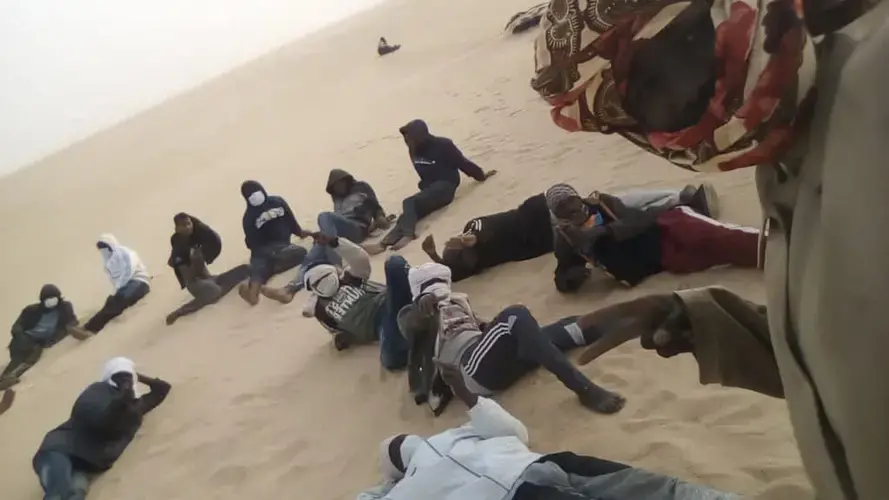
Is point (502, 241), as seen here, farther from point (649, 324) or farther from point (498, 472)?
point (649, 324)

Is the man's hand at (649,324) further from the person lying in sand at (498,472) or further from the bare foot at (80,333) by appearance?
the bare foot at (80,333)

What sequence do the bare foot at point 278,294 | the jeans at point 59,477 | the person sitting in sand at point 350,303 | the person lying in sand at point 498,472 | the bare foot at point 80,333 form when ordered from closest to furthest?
the person lying in sand at point 498,472
the jeans at point 59,477
the person sitting in sand at point 350,303
the bare foot at point 278,294
the bare foot at point 80,333

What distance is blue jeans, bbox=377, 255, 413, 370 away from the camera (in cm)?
418

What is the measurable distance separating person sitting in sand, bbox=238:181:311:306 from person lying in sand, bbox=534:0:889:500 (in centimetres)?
543

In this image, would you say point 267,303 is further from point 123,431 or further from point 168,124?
point 168,124

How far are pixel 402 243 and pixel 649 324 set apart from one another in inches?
175

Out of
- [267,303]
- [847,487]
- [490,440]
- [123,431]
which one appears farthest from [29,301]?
[847,487]

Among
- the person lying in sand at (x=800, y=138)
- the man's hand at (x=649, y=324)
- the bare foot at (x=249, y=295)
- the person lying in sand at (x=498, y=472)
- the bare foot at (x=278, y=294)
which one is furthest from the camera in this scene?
the bare foot at (x=249, y=295)

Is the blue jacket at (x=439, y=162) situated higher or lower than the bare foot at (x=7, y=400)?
higher

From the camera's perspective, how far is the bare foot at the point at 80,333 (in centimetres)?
715

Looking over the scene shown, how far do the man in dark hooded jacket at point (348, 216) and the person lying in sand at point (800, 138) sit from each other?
4822 mm

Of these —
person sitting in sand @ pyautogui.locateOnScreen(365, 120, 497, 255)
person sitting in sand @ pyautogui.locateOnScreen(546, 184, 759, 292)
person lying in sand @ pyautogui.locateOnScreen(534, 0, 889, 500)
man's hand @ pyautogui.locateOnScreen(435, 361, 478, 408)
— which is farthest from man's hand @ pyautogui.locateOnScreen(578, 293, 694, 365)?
person sitting in sand @ pyautogui.locateOnScreen(365, 120, 497, 255)

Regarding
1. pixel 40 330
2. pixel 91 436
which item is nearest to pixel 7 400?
pixel 40 330

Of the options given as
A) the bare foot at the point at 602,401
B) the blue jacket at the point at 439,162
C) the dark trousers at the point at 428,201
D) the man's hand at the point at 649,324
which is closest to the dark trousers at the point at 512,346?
the bare foot at the point at 602,401
